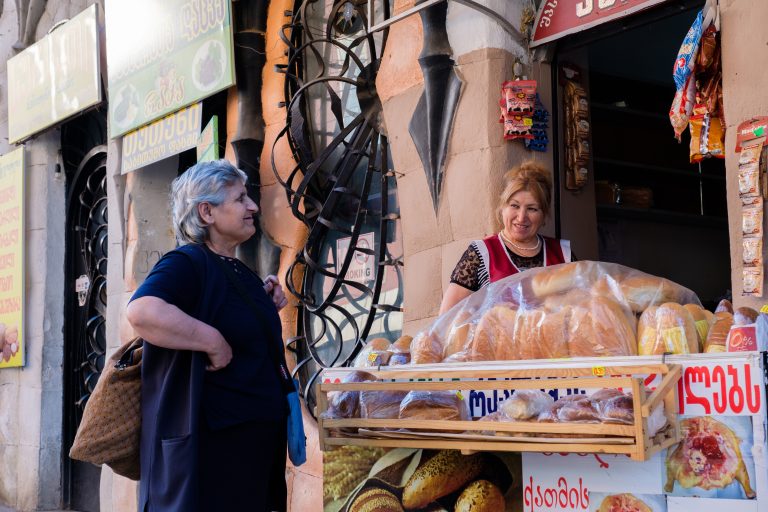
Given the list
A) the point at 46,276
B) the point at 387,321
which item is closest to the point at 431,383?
the point at 387,321

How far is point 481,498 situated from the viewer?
109 inches

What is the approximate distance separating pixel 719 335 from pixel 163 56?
5.39 meters

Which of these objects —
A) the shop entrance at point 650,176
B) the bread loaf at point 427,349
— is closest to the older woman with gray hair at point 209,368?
the bread loaf at point 427,349

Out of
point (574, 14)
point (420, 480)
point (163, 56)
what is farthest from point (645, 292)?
point (163, 56)

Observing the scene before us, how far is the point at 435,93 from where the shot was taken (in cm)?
489

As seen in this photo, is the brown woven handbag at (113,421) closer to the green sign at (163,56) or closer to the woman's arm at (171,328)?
the woman's arm at (171,328)

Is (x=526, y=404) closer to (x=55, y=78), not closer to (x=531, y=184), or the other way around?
(x=531, y=184)

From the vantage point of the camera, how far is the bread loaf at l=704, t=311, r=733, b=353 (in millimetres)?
2520

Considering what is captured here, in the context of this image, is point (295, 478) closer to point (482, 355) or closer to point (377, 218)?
point (377, 218)

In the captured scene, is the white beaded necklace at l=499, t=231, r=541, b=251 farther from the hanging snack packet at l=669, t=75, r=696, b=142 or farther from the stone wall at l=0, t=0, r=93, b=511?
the stone wall at l=0, t=0, r=93, b=511

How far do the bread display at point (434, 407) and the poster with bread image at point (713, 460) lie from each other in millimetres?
614

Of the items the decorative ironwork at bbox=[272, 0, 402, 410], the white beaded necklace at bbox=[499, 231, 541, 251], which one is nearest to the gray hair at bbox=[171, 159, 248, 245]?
the white beaded necklace at bbox=[499, 231, 541, 251]

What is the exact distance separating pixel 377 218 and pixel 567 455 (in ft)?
10.9

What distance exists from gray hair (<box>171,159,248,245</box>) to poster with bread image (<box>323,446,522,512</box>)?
31.7 inches
